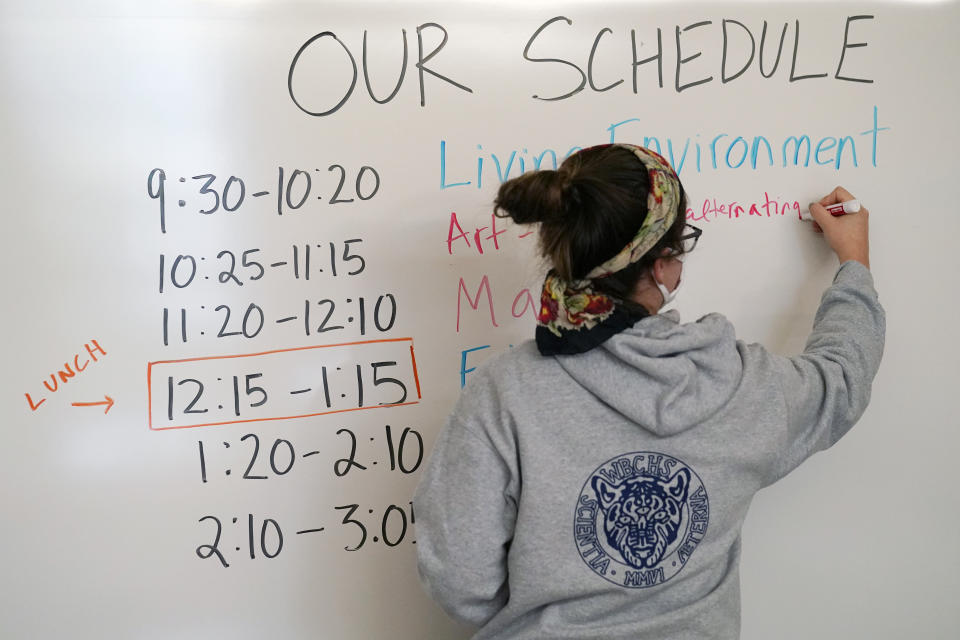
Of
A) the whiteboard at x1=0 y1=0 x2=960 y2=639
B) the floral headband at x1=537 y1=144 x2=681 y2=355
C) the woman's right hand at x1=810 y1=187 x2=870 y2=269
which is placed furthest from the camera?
the woman's right hand at x1=810 y1=187 x2=870 y2=269

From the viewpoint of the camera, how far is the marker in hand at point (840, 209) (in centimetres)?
108

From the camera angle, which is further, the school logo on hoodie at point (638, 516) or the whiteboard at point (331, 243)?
the whiteboard at point (331, 243)

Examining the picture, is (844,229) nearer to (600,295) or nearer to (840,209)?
(840,209)

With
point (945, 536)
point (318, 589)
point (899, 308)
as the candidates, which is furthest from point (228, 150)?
point (945, 536)

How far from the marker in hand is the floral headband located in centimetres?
46

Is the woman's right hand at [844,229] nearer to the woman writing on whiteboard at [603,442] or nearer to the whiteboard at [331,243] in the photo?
the whiteboard at [331,243]

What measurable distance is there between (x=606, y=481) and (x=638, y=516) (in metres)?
0.05

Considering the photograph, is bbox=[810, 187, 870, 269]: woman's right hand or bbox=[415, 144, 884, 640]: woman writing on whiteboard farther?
bbox=[810, 187, 870, 269]: woman's right hand

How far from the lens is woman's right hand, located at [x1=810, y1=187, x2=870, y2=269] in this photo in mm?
1074

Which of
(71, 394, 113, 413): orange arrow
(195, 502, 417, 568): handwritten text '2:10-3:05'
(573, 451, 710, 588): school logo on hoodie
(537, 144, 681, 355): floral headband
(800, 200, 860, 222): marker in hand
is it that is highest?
(800, 200, 860, 222): marker in hand

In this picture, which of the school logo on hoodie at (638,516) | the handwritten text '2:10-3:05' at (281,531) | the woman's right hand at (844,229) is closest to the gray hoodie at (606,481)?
the school logo on hoodie at (638,516)

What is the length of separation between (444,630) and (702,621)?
0.41 meters

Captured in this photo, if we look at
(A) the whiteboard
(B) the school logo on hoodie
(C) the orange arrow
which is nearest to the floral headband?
(B) the school logo on hoodie

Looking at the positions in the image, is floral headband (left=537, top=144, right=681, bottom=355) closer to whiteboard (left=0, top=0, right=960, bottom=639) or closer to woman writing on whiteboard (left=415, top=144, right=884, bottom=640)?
woman writing on whiteboard (left=415, top=144, right=884, bottom=640)
